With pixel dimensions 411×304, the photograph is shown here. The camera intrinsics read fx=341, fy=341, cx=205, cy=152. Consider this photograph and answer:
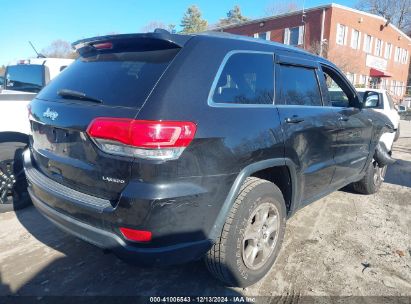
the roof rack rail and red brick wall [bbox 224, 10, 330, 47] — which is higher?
red brick wall [bbox 224, 10, 330, 47]

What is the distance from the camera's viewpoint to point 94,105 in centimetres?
229

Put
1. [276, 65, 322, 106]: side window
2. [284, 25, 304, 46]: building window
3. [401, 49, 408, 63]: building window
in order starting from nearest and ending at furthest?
[276, 65, 322, 106]: side window < [284, 25, 304, 46]: building window < [401, 49, 408, 63]: building window

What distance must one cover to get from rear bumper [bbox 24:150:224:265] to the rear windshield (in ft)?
2.25

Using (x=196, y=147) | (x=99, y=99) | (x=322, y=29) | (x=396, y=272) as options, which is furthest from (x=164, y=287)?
(x=322, y=29)

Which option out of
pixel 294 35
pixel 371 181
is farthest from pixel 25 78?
pixel 294 35

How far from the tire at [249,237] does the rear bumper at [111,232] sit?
0.22 meters

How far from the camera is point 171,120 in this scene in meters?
2.06

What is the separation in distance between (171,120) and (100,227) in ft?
2.77

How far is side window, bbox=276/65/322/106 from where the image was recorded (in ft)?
9.80

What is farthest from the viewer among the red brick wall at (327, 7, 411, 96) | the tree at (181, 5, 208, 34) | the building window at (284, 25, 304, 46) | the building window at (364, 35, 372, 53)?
the tree at (181, 5, 208, 34)

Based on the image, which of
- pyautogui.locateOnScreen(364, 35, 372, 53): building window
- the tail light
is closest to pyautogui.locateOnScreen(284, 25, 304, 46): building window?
pyautogui.locateOnScreen(364, 35, 372, 53): building window

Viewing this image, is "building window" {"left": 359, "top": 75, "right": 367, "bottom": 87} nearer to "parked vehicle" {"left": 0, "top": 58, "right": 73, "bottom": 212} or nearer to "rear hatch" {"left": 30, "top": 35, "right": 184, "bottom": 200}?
"parked vehicle" {"left": 0, "top": 58, "right": 73, "bottom": 212}

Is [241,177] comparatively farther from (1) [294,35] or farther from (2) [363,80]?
(2) [363,80]

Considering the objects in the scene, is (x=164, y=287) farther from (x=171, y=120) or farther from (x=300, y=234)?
(x=300, y=234)
